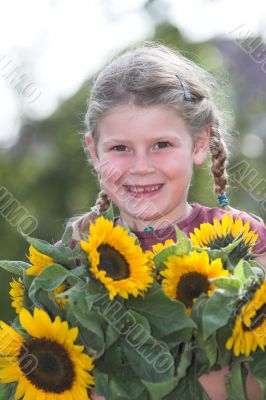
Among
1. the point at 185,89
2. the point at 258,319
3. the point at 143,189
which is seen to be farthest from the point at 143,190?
the point at 258,319

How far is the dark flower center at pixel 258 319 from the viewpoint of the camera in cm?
180

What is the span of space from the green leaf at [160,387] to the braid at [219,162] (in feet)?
4.55

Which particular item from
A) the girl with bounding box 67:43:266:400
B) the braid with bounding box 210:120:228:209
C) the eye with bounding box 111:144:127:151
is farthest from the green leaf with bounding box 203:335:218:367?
the braid with bounding box 210:120:228:209

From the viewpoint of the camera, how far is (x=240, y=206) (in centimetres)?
750

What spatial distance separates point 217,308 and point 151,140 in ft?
2.83

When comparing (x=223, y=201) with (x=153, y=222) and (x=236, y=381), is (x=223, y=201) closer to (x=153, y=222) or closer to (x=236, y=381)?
(x=153, y=222)

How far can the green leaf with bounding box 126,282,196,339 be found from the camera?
1.82 m

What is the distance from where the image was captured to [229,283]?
1.77 meters

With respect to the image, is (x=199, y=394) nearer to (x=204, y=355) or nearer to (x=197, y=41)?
(x=204, y=355)

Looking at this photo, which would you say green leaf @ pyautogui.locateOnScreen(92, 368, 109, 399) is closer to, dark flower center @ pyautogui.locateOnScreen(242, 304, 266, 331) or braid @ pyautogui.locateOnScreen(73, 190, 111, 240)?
dark flower center @ pyautogui.locateOnScreen(242, 304, 266, 331)

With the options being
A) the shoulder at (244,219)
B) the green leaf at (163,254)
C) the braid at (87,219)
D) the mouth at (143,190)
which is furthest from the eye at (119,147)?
the green leaf at (163,254)

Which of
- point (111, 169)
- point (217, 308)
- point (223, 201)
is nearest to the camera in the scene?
point (217, 308)

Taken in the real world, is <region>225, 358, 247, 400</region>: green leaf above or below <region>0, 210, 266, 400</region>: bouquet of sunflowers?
below

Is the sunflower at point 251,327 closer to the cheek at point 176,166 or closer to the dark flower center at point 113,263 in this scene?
the dark flower center at point 113,263
